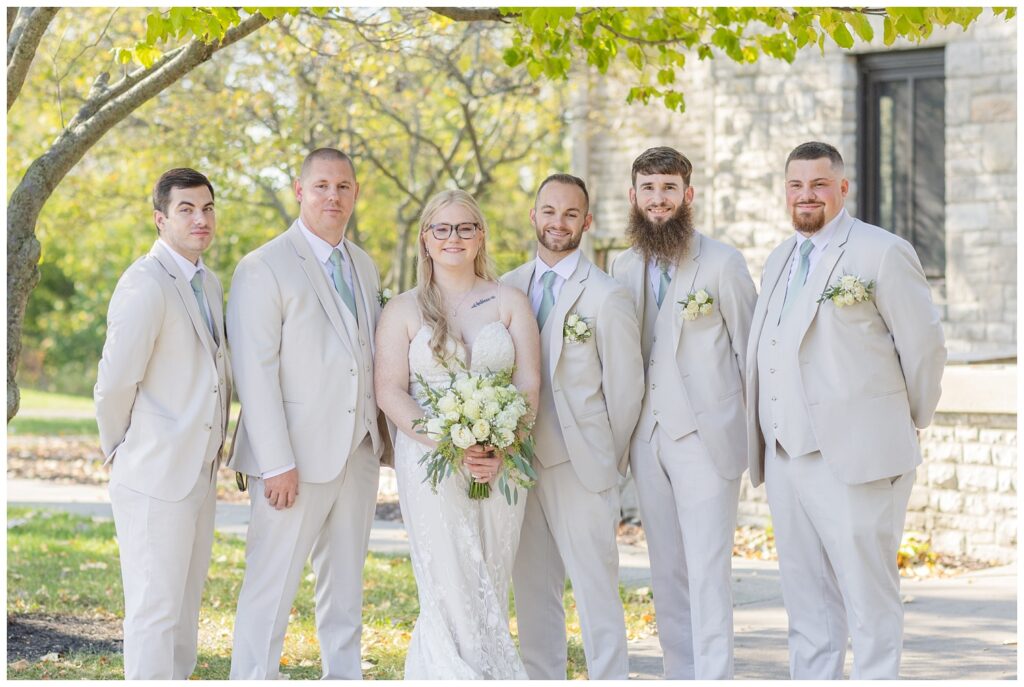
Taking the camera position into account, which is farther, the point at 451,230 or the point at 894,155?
the point at 894,155

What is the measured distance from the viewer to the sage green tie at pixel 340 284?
573 centimetres

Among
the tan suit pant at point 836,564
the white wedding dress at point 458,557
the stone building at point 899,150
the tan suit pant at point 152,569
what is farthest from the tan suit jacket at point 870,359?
the stone building at point 899,150

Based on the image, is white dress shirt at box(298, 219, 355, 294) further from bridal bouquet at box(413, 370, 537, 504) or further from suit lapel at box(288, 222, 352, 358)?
bridal bouquet at box(413, 370, 537, 504)

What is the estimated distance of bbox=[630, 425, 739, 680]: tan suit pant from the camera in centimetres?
557

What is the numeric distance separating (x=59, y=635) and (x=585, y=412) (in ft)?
11.7

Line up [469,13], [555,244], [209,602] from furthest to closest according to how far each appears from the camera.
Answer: [209,602]
[469,13]
[555,244]

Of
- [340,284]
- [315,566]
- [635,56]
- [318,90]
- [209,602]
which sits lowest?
[209,602]

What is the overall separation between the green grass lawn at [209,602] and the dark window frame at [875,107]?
640 centimetres

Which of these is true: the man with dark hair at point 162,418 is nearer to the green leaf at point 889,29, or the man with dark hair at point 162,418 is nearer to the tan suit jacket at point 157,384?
the tan suit jacket at point 157,384

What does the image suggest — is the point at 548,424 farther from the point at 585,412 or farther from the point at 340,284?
the point at 340,284

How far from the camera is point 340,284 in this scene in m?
5.74

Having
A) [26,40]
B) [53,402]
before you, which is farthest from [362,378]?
[53,402]

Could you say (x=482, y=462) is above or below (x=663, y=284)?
below

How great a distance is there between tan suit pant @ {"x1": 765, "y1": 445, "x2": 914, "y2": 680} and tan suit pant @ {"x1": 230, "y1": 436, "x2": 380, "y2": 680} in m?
1.88
